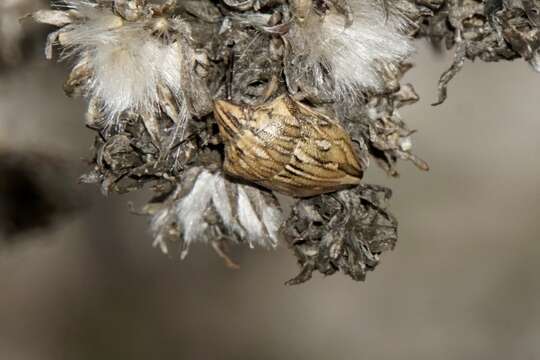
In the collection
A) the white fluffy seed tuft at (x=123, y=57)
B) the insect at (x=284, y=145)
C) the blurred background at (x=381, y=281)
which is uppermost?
the white fluffy seed tuft at (x=123, y=57)

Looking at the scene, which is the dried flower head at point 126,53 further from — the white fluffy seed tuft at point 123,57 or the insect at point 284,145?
the insect at point 284,145

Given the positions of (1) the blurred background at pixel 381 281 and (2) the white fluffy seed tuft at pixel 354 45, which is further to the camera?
(1) the blurred background at pixel 381 281

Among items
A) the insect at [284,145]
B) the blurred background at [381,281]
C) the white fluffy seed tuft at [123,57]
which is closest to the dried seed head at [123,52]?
the white fluffy seed tuft at [123,57]

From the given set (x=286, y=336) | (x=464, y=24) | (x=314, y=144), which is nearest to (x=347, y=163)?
(x=314, y=144)

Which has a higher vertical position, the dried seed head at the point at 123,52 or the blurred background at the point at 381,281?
the dried seed head at the point at 123,52

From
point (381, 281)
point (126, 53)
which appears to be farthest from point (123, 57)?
point (381, 281)

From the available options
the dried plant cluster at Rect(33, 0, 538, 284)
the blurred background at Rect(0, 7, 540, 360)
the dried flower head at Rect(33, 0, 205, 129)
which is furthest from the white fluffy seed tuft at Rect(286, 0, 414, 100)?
the blurred background at Rect(0, 7, 540, 360)

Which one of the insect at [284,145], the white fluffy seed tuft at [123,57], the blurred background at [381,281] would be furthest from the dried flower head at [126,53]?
the blurred background at [381,281]

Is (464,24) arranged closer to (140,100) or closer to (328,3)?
(328,3)
